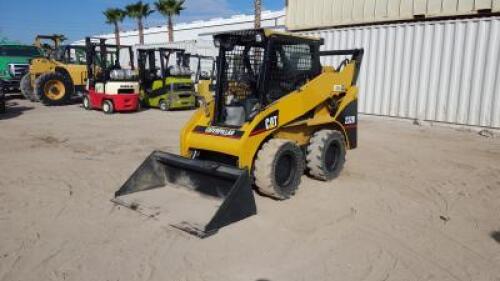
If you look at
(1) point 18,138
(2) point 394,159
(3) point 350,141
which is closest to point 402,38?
(2) point 394,159

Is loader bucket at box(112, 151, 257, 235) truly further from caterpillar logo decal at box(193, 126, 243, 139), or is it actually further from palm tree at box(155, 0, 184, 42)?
palm tree at box(155, 0, 184, 42)

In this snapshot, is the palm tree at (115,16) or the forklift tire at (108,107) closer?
the forklift tire at (108,107)

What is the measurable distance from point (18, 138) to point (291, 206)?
24.3 ft

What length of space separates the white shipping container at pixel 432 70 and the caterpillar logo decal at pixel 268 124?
737cm

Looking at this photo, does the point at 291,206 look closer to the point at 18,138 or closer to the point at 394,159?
the point at 394,159

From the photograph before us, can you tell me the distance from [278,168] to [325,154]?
113cm

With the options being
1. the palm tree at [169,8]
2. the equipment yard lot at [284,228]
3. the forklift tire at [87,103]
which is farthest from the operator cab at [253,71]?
the palm tree at [169,8]

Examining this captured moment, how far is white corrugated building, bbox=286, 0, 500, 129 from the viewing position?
10266mm

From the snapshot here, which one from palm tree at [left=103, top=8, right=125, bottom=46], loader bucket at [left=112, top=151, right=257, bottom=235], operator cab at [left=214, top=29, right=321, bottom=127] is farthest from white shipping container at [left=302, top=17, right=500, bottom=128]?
palm tree at [left=103, top=8, right=125, bottom=46]

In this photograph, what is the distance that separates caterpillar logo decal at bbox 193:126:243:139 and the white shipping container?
790cm

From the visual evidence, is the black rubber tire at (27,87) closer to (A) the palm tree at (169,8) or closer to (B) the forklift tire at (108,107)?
(B) the forklift tire at (108,107)

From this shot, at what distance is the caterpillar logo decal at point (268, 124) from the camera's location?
5.11 m

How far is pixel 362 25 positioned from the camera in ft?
42.5

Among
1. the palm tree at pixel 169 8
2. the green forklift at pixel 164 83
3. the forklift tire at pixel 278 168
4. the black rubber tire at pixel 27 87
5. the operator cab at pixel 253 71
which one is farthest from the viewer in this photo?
the palm tree at pixel 169 8
